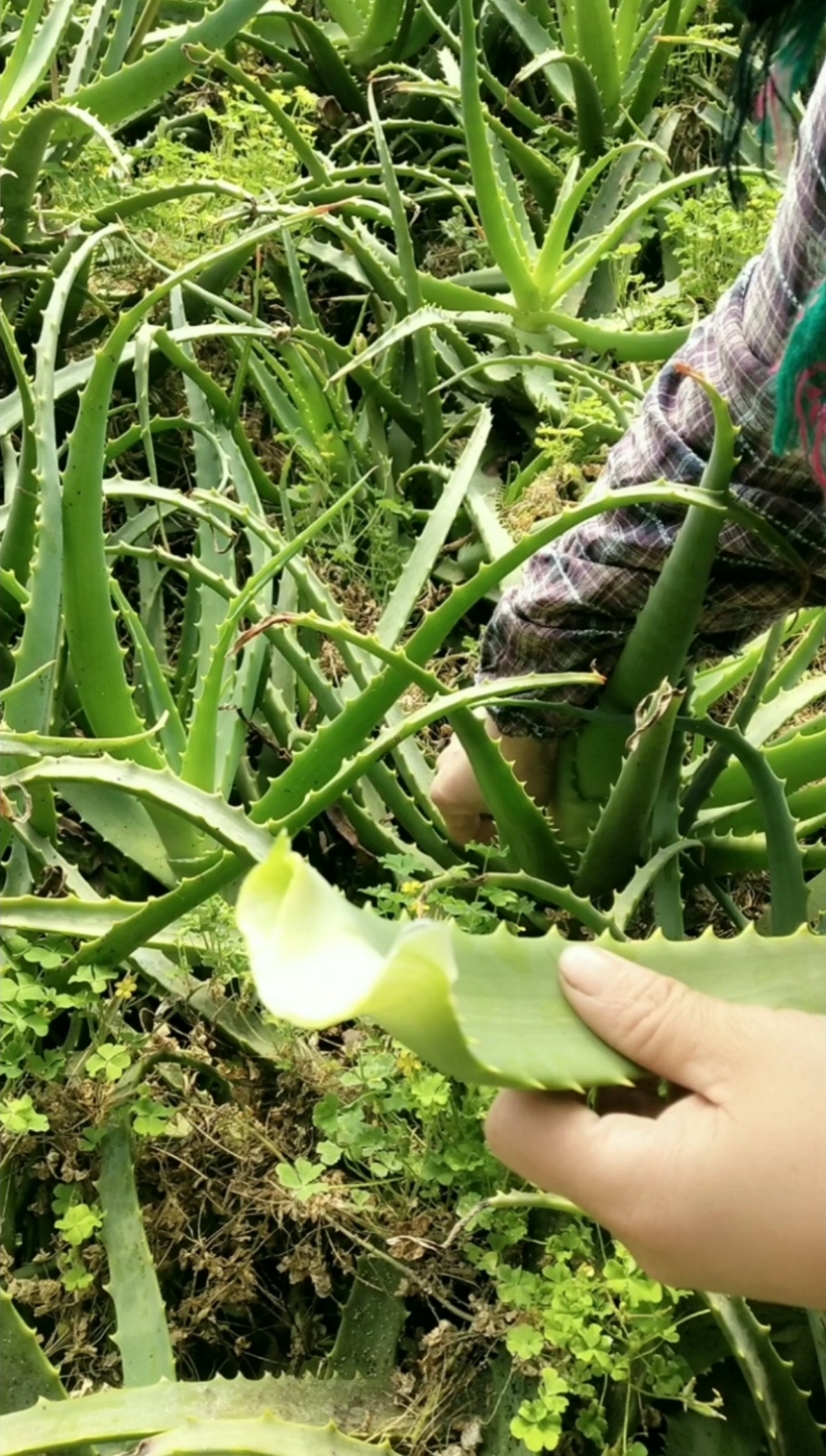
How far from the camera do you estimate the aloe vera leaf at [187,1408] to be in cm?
52

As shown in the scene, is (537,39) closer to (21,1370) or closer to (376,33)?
(376,33)

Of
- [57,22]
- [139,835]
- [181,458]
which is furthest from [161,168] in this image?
[139,835]

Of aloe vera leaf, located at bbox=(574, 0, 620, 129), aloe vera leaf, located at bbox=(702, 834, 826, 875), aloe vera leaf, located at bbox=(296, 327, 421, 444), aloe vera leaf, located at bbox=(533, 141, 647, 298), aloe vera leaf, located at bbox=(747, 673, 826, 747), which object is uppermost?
aloe vera leaf, located at bbox=(574, 0, 620, 129)

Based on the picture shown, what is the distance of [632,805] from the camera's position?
686 mm

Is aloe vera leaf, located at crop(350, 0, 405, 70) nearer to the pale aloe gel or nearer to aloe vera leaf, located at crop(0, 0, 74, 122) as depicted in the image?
aloe vera leaf, located at crop(0, 0, 74, 122)

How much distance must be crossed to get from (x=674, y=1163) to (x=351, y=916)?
20 centimetres

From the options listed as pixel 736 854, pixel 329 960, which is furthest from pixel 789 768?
pixel 329 960

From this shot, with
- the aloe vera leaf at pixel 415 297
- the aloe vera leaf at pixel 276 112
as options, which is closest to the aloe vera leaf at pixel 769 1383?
the aloe vera leaf at pixel 415 297

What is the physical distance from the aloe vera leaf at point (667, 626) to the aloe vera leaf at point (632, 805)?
30mm

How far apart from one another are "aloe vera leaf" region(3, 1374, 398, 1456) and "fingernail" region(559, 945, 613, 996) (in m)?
0.29

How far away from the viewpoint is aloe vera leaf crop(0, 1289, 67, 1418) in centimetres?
55

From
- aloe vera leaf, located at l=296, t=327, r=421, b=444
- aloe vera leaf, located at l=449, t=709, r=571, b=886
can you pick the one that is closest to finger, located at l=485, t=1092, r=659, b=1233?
aloe vera leaf, located at l=449, t=709, r=571, b=886

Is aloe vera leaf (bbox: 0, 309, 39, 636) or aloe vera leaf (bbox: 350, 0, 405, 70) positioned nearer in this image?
aloe vera leaf (bbox: 0, 309, 39, 636)

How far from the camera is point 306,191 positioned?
108 centimetres
